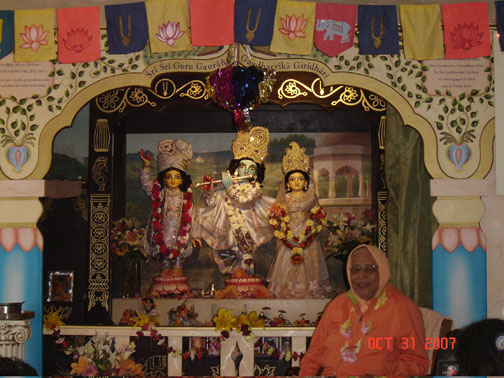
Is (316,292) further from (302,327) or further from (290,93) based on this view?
(290,93)

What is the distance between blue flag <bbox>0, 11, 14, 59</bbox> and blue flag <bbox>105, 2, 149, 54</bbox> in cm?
102

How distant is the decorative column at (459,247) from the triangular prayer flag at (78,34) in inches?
151

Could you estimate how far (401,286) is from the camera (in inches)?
329


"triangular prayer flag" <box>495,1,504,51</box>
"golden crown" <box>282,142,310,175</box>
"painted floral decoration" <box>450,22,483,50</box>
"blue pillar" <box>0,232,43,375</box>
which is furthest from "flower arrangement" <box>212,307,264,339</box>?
"triangular prayer flag" <box>495,1,504,51</box>

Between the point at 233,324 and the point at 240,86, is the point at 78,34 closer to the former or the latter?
the point at 240,86

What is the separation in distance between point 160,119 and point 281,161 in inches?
67.8

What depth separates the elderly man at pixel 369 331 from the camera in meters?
5.90

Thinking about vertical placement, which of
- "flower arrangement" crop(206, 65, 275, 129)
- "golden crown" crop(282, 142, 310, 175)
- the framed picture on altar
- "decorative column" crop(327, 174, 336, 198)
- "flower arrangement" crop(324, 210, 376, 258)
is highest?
"flower arrangement" crop(206, 65, 275, 129)

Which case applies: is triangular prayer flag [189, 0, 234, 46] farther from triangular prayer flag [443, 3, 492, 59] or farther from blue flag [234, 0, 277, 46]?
triangular prayer flag [443, 3, 492, 59]

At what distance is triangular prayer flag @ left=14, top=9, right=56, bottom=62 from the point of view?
8000mm

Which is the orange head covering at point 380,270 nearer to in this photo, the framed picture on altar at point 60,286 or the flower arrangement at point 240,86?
the flower arrangement at point 240,86

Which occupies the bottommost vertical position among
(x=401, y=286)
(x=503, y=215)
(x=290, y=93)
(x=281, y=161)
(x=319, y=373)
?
(x=319, y=373)

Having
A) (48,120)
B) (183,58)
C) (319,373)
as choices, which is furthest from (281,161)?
(319,373)

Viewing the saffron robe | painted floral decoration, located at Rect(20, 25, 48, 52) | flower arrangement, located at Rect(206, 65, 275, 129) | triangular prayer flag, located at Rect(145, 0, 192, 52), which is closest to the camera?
the saffron robe
